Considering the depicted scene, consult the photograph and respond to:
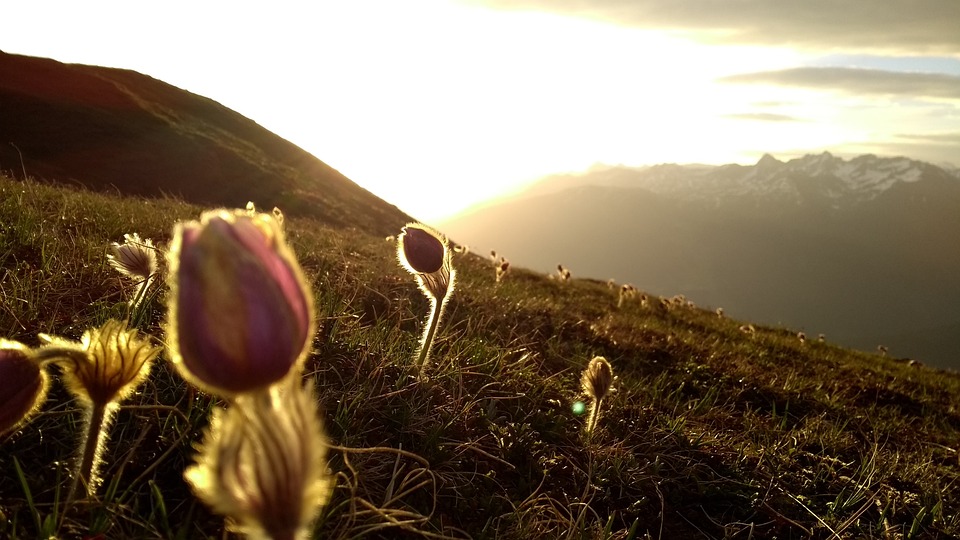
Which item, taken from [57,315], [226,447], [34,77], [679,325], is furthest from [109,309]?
[34,77]

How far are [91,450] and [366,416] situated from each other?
134 cm

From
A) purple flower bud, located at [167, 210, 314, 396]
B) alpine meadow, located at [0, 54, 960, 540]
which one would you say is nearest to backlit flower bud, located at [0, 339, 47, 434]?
alpine meadow, located at [0, 54, 960, 540]

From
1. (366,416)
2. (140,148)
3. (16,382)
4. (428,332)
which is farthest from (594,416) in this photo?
(140,148)

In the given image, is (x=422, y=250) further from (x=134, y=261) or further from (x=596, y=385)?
(x=134, y=261)

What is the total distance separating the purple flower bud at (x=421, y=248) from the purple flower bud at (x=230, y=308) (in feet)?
6.90

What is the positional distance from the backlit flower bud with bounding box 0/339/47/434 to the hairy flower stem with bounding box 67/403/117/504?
0.17m

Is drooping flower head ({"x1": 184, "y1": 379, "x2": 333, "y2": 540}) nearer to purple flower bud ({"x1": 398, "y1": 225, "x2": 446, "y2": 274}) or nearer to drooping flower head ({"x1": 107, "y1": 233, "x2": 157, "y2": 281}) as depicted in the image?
purple flower bud ({"x1": 398, "y1": 225, "x2": 446, "y2": 274})

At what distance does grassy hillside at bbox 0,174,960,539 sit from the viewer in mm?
2303

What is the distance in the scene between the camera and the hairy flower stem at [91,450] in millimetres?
1870

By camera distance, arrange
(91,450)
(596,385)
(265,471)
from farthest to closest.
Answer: (596,385), (91,450), (265,471)

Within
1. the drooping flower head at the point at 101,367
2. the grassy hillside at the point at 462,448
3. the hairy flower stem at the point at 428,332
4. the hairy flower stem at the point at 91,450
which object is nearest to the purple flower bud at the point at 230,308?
the drooping flower head at the point at 101,367

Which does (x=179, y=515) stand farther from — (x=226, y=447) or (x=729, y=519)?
(x=729, y=519)

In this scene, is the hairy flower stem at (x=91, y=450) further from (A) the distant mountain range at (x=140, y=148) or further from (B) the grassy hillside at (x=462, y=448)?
(A) the distant mountain range at (x=140, y=148)

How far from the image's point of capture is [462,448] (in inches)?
121
